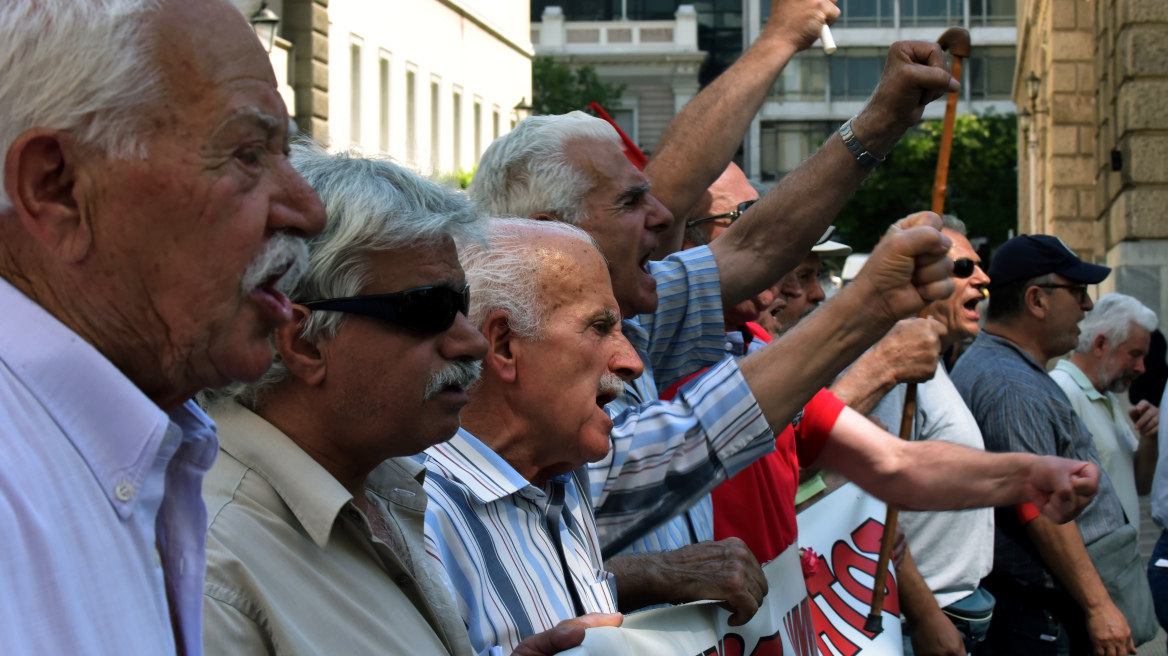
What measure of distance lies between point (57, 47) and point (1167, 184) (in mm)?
12235

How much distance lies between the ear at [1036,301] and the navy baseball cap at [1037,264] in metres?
0.08

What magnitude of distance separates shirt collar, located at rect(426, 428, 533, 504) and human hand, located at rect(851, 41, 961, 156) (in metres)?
1.31

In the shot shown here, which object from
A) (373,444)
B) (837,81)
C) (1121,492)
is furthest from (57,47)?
(837,81)

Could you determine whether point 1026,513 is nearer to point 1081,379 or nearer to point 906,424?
point 1081,379

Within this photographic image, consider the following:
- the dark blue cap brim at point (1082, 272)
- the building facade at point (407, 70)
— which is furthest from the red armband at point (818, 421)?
the building facade at point (407, 70)

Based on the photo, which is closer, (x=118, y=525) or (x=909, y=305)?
(x=118, y=525)

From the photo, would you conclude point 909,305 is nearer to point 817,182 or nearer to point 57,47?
point 817,182

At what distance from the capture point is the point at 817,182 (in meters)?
3.21

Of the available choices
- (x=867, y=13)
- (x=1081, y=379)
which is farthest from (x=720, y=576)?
(x=867, y=13)

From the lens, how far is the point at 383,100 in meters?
22.1

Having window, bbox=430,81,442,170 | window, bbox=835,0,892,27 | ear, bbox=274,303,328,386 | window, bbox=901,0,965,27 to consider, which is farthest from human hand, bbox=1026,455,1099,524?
window, bbox=901,0,965,27

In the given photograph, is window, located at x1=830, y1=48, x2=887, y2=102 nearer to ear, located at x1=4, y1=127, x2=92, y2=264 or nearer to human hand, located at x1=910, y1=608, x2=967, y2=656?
human hand, located at x1=910, y1=608, x2=967, y2=656

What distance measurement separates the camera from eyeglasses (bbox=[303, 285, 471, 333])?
193 cm

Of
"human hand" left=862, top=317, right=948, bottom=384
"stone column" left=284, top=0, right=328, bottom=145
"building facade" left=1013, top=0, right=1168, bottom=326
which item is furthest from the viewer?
"stone column" left=284, top=0, right=328, bottom=145
